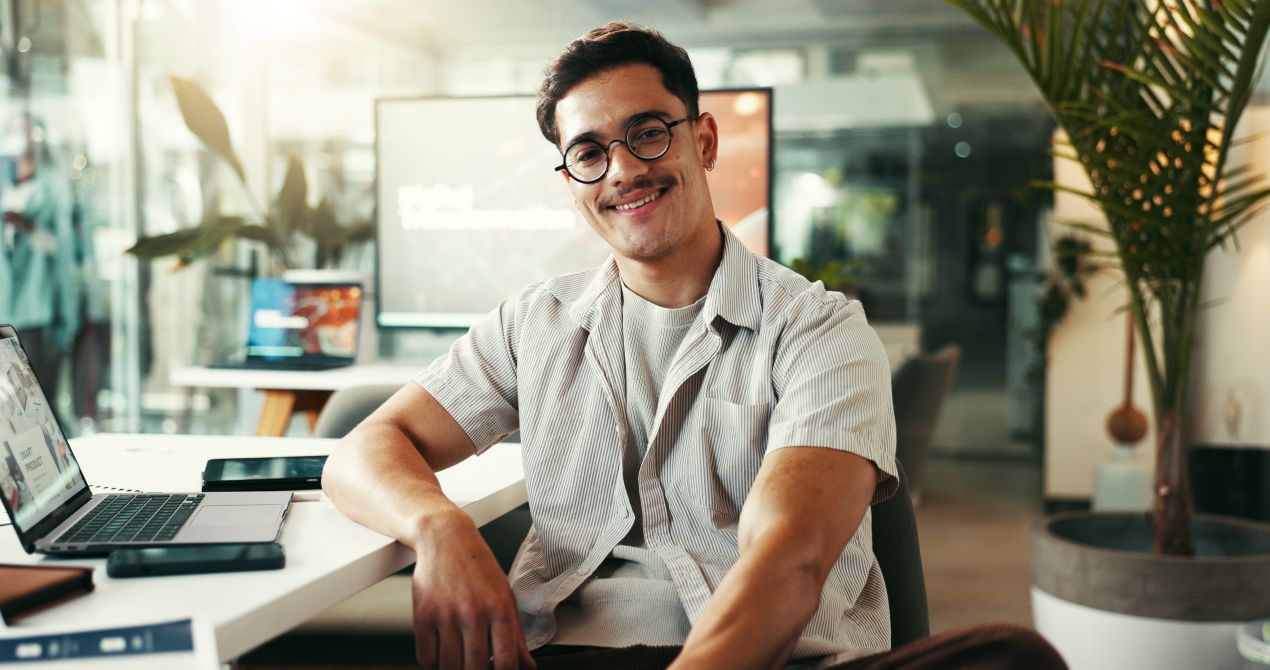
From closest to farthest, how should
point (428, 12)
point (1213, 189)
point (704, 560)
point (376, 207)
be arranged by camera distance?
point (704, 560)
point (1213, 189)
point (376, 207)
point (428, 12)

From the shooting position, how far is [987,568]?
4.35 m

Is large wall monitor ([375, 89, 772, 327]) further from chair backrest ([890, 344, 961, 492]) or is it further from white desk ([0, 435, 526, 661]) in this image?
white desk ([0, 435, 526, 661])

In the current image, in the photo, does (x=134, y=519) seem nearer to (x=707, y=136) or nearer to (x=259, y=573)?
(x=259, y=573)

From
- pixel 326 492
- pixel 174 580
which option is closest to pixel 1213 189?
pixel 326 492

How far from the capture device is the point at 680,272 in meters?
1.58

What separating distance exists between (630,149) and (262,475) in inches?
27.5

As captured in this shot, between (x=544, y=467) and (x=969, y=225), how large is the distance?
432 centimetres

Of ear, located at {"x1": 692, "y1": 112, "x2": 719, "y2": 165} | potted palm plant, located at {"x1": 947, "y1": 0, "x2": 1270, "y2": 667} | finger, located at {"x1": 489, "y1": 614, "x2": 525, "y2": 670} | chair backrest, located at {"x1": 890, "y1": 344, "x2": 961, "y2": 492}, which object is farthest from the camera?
chair backrest, located at {"x1": 890, "y1": 344, "x2": 961, "y2": 492}

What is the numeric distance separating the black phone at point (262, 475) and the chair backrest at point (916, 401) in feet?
6.54

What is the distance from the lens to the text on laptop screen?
1.20 meters

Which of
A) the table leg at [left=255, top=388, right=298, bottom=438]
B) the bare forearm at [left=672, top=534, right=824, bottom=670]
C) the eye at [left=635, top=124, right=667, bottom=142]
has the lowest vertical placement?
the table leg at [left=255, top=388, right=298, bottom=438]

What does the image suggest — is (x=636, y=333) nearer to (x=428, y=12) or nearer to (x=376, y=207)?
(x=376, y=207)

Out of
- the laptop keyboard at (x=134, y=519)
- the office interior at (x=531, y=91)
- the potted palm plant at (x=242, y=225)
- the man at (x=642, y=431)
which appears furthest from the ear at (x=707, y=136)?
the office interior at (x=531, y=91)

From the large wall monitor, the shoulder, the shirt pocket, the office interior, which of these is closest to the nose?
the shoulder
